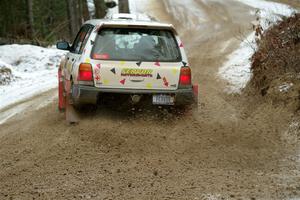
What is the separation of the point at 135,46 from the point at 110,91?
34.7 inches

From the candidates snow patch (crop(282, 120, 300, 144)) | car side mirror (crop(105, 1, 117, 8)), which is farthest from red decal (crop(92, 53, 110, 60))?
car side mirror (crop(105, 1, 117, 8))

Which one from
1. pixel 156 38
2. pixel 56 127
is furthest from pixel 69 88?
pixel 156 38

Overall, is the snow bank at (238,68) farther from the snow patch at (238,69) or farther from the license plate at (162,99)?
the license plate at (162,99)

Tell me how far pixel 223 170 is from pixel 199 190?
32.6 inches

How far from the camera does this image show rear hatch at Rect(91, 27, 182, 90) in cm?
865

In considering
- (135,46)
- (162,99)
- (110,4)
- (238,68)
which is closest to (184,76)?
(162,99)

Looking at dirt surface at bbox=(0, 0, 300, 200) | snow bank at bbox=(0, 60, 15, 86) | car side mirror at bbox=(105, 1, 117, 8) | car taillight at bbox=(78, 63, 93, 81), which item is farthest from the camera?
car side mirror at bbox=(105, 1, 117, 8)

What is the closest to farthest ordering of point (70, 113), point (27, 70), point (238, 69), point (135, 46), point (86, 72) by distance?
point (86, 72) → point (135, 46) → point (70, 113) → point (238, 69) → point (27, 70)

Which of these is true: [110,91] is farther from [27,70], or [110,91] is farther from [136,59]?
[27,70]

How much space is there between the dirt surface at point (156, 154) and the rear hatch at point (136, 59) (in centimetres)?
57

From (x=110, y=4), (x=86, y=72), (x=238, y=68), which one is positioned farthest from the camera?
(x=110, y=4)

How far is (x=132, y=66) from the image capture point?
8.71 metres

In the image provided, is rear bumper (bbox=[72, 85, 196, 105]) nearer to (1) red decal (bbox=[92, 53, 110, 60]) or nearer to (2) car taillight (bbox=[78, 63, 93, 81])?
(2) car taillight (bbox=[78, 63, 93, 81])

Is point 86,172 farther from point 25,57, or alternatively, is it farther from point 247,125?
point 25,57
